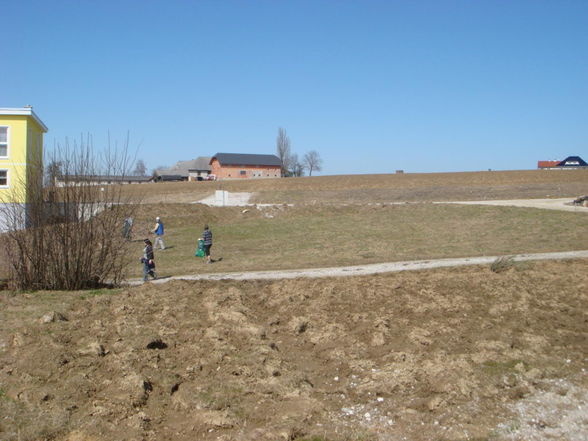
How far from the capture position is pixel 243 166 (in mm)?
108875

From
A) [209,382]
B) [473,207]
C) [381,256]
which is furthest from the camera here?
[473,207]

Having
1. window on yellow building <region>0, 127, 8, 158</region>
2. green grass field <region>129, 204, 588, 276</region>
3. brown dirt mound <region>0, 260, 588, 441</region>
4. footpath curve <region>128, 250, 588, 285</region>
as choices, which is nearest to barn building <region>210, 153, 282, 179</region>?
green grass field <region>129, 204, 588, 276</region>

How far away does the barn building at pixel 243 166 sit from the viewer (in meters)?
108

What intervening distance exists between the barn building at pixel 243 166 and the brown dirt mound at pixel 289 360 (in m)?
96.2

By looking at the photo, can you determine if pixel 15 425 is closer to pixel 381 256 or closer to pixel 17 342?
pixel 17 342

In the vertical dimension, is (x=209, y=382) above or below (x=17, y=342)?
below

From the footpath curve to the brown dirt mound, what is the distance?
6.07ft

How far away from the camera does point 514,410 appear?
7.48 meters

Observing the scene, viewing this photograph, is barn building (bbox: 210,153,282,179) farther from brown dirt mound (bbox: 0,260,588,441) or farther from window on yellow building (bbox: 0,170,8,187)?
brown dirt mound (bbox: 0,260,588,441)

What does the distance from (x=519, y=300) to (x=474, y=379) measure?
4.60 m

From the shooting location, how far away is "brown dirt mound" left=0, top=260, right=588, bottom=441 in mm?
6891

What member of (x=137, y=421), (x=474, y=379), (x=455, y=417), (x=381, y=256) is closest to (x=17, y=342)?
(x=137, y=421)

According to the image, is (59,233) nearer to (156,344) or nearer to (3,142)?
(156,344)

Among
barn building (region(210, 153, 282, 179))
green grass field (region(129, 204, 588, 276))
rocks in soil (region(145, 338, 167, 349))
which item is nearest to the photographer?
rocks in soil (region(145, 338, 167, 349))
